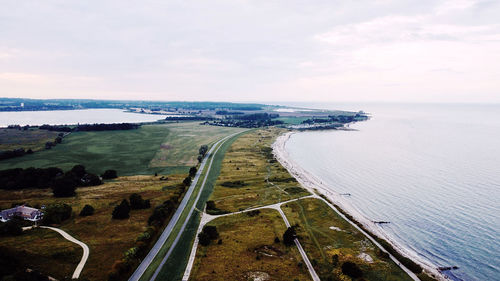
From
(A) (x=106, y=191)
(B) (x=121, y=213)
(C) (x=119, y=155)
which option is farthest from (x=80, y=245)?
(C) (x=119, y=155)

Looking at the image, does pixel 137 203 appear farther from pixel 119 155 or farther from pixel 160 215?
pixel 119 155

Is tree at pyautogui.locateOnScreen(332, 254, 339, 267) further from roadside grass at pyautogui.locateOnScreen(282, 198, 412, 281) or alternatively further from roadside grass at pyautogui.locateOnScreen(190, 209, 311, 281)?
roadside grass at pyautogui.locateOnScreen(190, 209, 311, 281)

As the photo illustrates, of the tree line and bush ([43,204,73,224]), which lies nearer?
bush ([43,204,73,224])

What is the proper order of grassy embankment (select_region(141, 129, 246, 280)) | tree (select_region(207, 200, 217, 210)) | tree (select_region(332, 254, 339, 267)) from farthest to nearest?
tree (select_region(207, 200, 217, 210))
tree (select_region(332, 254, 339, 267))
grassy embankment (select_region(141, 129, 246, 280))

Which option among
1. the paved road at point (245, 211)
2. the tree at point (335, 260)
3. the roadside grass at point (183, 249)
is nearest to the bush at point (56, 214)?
the roadside grass at point (183, 249)

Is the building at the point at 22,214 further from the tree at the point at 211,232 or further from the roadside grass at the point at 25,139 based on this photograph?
the roadside grass at the point at 25,139

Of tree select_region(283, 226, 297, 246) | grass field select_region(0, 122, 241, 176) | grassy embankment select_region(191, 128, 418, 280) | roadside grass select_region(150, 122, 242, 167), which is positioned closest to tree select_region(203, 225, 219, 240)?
grassy embankment select_region(191, 128, 418, 280)

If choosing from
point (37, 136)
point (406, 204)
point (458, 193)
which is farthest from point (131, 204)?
point (37, 136)

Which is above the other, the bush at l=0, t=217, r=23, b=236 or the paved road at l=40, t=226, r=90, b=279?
the bush at l=0, t=217, r=23, b=236
